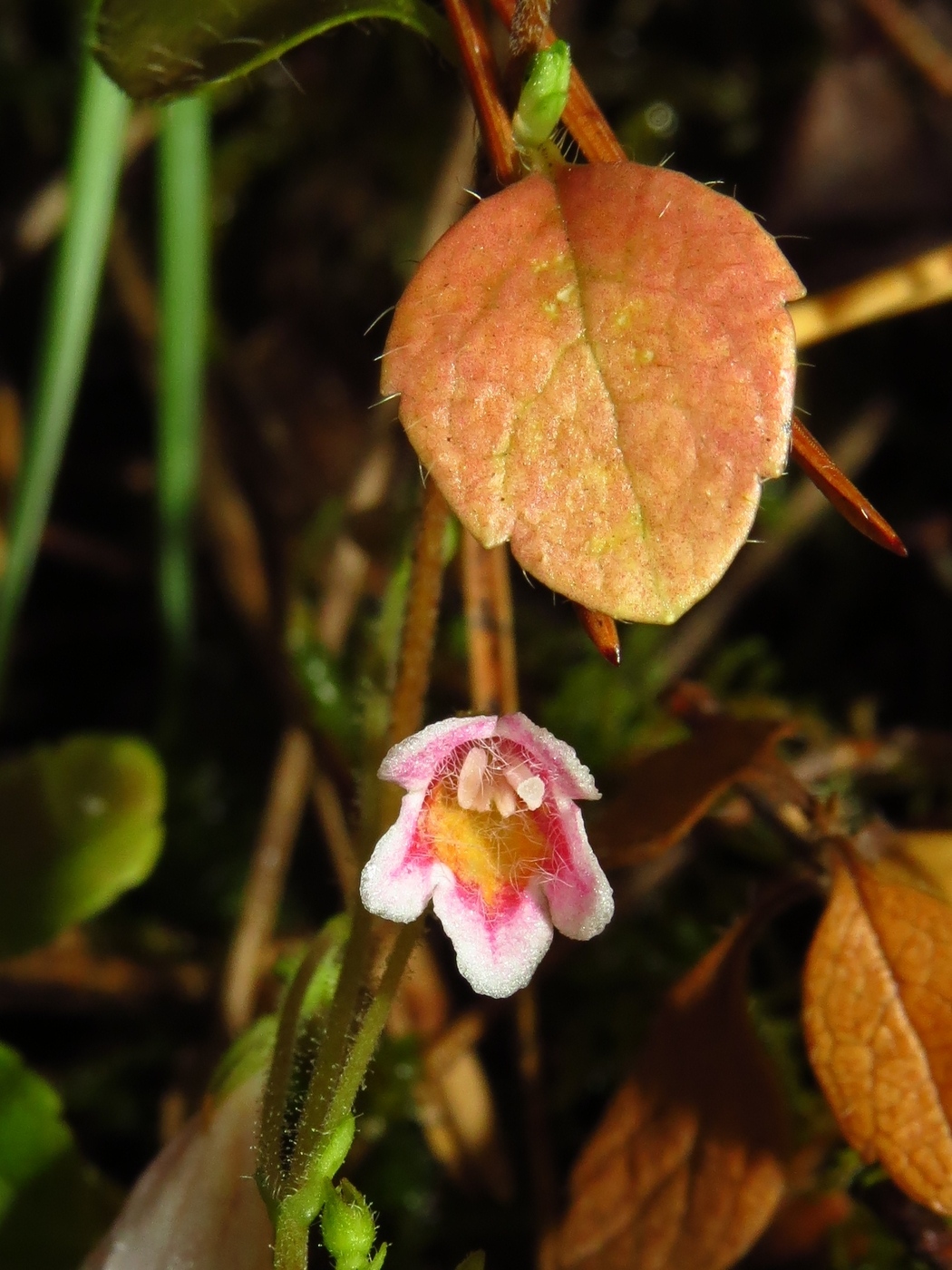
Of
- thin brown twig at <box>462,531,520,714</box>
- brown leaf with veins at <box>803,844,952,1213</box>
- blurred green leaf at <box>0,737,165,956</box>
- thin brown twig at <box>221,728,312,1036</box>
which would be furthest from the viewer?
thin brown twig at <box>221,728,312,1036</box>

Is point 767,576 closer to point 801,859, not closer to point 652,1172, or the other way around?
point 801,859

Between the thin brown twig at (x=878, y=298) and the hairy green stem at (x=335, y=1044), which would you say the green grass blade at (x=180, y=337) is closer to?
the thin brown twig at (x=878, y=298)

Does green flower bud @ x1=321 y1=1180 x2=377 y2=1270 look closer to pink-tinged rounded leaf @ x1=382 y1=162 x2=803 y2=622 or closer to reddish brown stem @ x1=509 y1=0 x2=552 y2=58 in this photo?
pink-tinged rounded leaf @ x1=382 y1=162 x2=803 y2=622

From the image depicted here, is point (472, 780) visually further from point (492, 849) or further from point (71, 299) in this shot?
point (71, 299)

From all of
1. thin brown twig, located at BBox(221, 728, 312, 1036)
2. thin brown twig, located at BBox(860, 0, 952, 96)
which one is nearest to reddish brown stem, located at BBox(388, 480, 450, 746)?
thin brown twig, located at BBox(221, 728, 312, 1036)

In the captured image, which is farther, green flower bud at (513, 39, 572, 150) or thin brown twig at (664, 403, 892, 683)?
thin brown twig at (664, 403, 892, 683)

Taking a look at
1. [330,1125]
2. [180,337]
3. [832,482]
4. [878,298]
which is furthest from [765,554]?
[330,1125]

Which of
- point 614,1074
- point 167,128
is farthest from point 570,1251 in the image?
point 167,128
